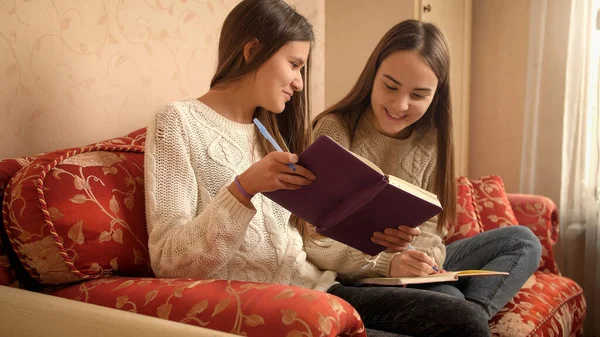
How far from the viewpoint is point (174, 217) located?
124cm

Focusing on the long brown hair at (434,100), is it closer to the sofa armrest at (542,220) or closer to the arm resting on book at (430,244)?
the arm resting on book at (430,244)

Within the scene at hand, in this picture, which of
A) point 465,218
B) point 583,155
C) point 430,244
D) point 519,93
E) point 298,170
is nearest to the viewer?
point 298,170

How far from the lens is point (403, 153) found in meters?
1.79

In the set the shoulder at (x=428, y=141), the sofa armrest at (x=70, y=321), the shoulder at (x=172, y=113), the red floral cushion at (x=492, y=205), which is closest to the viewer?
the sofa armrest at (x=70, y=321)

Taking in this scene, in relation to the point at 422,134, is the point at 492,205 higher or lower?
lower

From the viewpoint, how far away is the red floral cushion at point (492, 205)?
2250 mm

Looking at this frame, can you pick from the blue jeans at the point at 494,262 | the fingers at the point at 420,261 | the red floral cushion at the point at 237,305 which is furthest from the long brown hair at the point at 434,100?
the red floral cushion at the point at 237,305

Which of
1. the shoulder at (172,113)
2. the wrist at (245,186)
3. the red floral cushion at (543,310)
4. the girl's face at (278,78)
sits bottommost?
the red floral cushion at (543,310)

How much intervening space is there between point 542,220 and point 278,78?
134 cm

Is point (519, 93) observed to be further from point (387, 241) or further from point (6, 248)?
point (6, 248)

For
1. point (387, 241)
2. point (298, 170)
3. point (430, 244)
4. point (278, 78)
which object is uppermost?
point (278, 78)

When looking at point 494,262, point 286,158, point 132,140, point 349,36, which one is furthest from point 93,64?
point 349,36

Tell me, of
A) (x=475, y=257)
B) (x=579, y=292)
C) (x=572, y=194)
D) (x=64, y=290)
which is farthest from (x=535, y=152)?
(x=64, y=290)

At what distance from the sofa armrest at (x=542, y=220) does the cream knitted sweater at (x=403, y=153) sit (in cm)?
63
